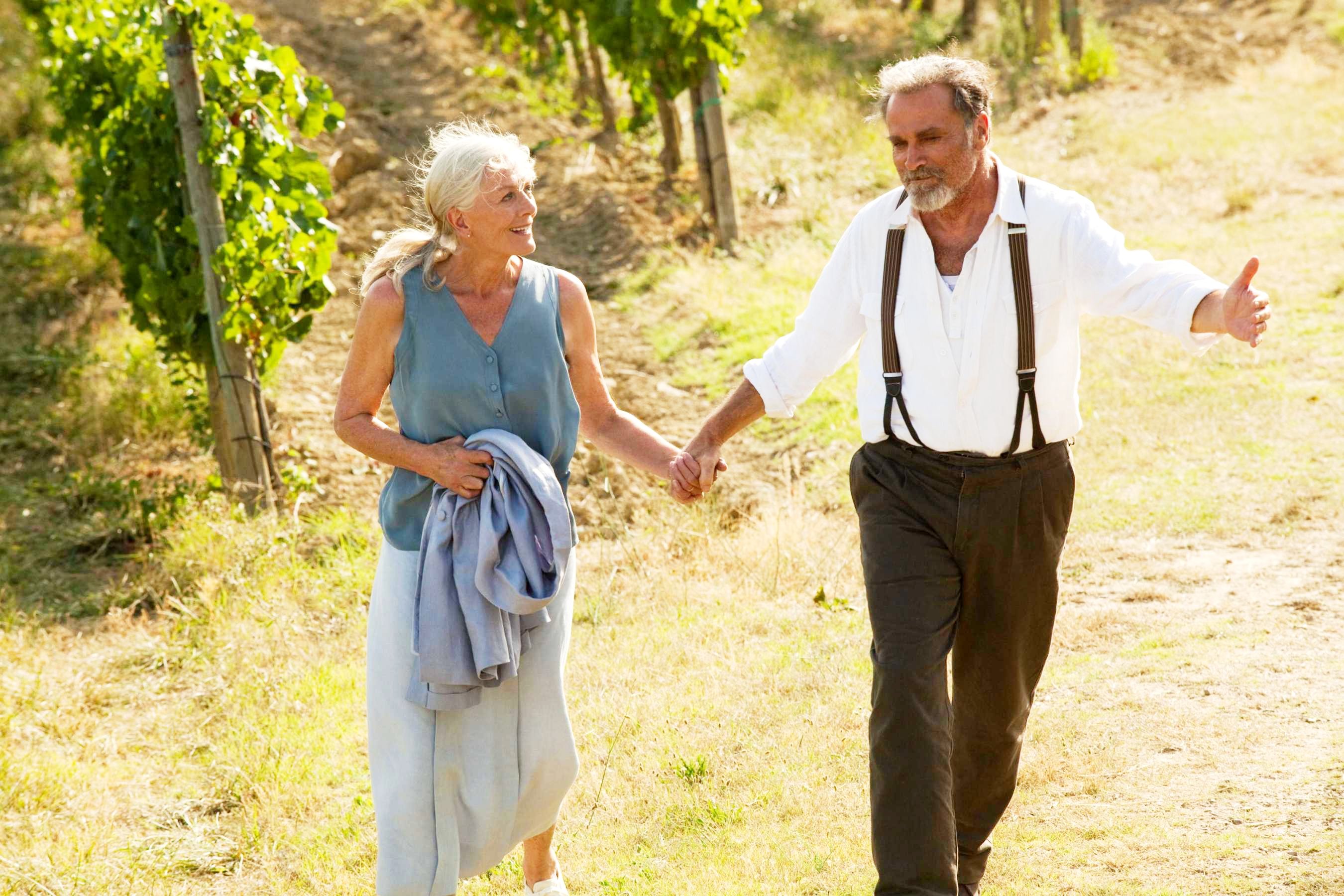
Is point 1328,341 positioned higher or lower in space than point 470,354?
lower

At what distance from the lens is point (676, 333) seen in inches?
362

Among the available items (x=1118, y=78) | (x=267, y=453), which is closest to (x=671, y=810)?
(x=267, y=453)

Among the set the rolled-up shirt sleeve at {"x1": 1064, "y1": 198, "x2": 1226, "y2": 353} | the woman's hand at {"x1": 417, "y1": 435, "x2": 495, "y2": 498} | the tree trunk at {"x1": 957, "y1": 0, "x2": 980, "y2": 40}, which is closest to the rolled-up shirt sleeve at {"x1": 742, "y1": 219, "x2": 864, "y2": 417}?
the rolled-up shirt sleeve at {"x1": 1064, "y1": 198, "x2": 1226, "y2": 353}

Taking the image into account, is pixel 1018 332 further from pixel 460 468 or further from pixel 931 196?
pixel 460 468

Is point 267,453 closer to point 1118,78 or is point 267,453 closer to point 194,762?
point 194,762

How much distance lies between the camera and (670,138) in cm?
1186

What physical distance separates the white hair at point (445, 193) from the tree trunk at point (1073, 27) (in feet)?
40.4

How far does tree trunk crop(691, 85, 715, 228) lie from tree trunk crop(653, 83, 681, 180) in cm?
72

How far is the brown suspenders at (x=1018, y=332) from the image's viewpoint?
3262mm

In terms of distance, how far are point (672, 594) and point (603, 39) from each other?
663 cm

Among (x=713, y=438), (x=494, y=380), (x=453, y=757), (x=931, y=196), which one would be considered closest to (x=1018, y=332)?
(x=931, y=196)

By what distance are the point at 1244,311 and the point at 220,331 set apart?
530cm

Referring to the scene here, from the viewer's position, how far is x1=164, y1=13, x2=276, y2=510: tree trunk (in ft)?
22.4

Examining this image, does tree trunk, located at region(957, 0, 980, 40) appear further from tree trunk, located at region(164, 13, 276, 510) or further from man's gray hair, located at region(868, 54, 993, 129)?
man's gray hair, located at region(868, 54, 993, 129)
